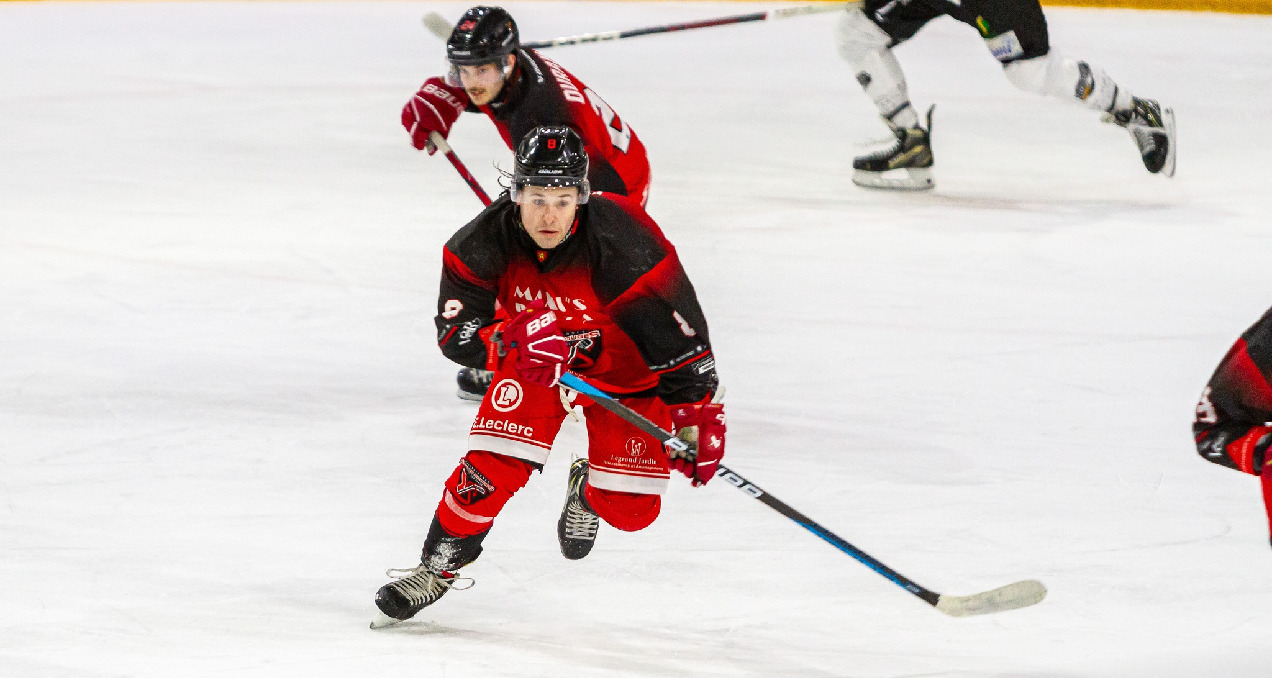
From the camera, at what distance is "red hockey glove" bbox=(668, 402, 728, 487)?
2896 mm

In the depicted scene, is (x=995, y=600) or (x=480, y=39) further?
(x=480, y=39)

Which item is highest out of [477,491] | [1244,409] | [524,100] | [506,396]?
[1244,409]

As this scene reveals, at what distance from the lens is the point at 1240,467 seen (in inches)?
98.4

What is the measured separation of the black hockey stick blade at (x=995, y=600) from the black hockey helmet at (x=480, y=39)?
1.89m

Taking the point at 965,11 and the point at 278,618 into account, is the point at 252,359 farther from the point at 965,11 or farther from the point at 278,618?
the point at 965,11

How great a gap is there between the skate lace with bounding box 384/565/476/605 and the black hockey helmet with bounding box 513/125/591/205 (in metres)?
0.68

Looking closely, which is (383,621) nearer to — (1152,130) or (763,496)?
(763,496)

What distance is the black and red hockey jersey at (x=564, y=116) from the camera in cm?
417


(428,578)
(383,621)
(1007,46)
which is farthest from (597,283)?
(1007,46)

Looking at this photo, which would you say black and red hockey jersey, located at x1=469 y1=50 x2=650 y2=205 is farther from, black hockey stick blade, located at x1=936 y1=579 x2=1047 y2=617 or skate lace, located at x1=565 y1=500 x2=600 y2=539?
black hockey stick blade, located at x1=936 y1=579 x2=1047 y2=617

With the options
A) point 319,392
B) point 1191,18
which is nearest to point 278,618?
point 319,392

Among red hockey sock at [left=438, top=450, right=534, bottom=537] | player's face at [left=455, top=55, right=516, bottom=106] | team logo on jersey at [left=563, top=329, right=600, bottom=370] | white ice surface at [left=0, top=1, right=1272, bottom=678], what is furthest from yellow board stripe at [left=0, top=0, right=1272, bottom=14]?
red hockey sock at [left=438, top=450, right=534, bottom=537]

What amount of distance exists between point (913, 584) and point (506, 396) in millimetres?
788

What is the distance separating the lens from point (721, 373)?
14.5 ft
